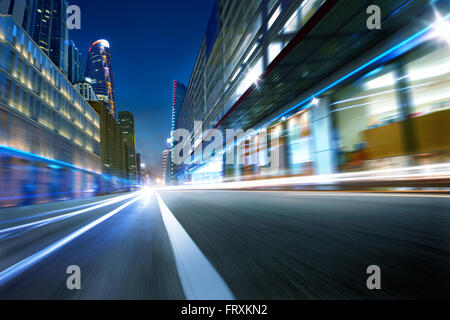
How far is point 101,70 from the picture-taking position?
160 metres

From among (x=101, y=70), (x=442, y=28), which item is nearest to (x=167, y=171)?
(x=101, y=70)

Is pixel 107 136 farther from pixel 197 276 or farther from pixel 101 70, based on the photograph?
pixel 101 70

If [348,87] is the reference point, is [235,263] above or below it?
below

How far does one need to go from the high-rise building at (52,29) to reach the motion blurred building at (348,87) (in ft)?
494

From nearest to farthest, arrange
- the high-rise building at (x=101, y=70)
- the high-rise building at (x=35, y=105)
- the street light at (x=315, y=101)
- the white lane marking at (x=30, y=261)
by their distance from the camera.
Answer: the white lane marking at (x=30, y=261)
the street light at (x=315, y=101)
the high-rise building at (x=35, y=105)
the high-rise building at (x=101, y=70)

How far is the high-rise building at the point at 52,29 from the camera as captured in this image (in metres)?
113

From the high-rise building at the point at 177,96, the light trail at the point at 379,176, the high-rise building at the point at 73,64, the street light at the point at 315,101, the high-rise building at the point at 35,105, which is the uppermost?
the high-rise building at the point at 73,64

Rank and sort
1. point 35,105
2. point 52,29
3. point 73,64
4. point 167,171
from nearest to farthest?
point 35,105 < point 52,29 < point 167,171 < point 73,64

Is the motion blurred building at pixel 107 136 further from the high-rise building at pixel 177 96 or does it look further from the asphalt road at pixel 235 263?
the asphalt road at pixel 235 263

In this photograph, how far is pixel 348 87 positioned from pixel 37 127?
31969 millimetres

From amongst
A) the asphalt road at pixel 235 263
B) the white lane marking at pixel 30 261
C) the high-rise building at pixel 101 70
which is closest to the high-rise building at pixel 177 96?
the high-rise building at pixel 101 70

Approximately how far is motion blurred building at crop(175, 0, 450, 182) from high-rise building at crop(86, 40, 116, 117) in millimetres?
168752

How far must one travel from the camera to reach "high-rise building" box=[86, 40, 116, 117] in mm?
152125

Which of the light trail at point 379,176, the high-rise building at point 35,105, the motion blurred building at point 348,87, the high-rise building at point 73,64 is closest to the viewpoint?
the light trail at point 379,176
